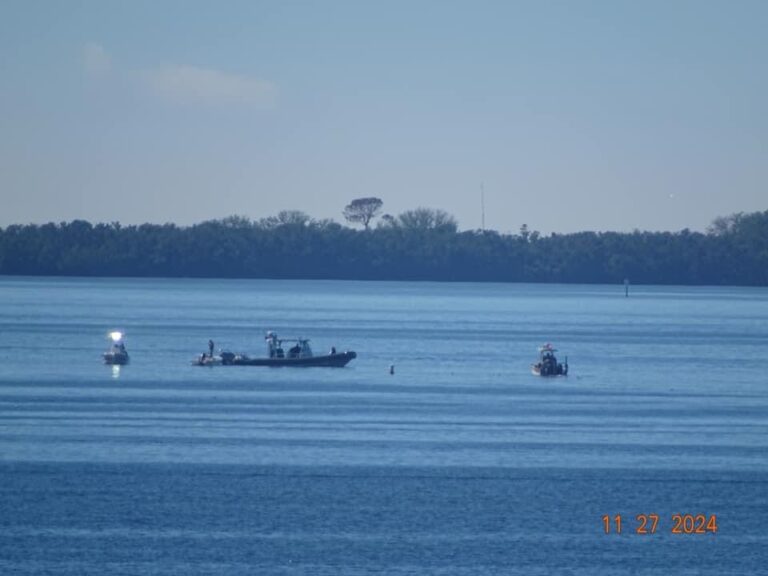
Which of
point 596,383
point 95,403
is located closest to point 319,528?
point 95,403

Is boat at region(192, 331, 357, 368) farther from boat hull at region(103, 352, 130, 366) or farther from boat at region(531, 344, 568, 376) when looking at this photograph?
boat at region(531, 344, 568, 376)

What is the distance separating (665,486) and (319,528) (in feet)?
28.1

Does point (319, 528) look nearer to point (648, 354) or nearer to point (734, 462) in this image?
point (734, 462)

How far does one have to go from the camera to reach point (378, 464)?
116 feet

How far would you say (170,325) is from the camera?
102312mm

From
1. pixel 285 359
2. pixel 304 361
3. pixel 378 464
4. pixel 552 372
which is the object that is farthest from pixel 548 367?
pixel 378 464
